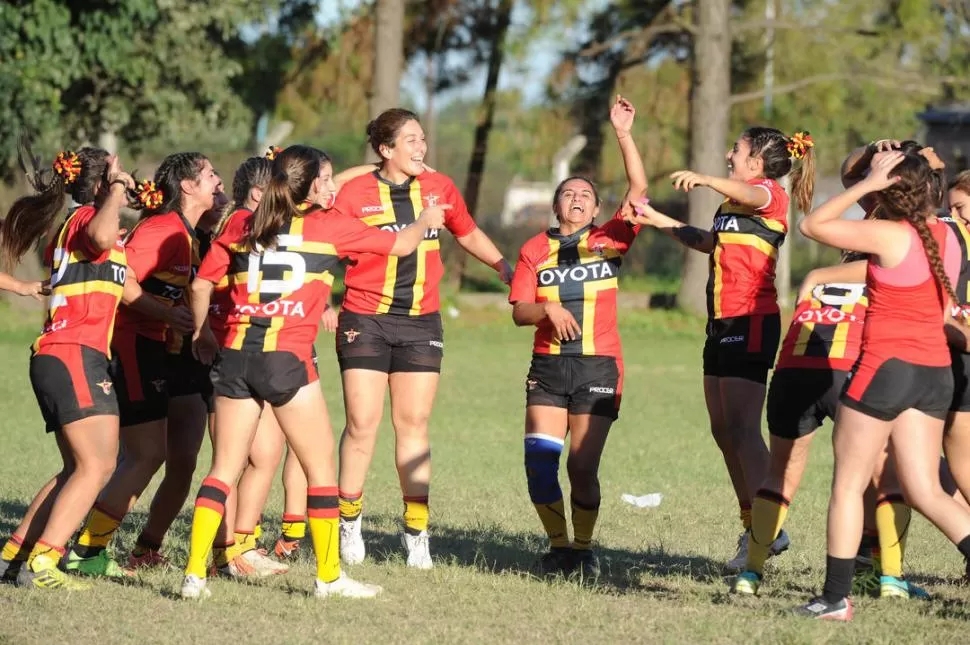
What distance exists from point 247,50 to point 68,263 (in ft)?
75.4

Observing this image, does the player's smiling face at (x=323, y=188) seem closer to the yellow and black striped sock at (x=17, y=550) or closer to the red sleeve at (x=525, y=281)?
the red sleeve at (x=525, y=281)

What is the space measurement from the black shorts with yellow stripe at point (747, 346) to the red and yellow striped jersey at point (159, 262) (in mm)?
2739

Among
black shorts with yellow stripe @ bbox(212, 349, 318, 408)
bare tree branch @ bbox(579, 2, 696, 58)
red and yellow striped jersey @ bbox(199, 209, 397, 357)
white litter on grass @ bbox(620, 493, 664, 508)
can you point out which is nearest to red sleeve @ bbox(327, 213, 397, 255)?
red and yellow striped jersey @ bbox(199, 209, 397, 357)

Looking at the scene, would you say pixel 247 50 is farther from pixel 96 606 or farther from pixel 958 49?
pixel 96 606

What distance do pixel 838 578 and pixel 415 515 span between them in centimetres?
247

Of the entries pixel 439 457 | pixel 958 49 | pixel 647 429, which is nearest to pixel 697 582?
pixel 439 457

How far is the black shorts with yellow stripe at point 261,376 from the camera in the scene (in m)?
6.18

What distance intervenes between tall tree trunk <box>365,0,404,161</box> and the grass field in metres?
12.8

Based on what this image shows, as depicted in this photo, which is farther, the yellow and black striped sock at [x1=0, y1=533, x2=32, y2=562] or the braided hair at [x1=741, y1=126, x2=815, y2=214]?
the braided hair at [x1=741, y1=126, x2=815, y2=214]

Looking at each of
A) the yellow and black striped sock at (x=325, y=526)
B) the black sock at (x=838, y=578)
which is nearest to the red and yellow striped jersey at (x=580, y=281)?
the yellow and black striped sock at (x=325, y=526)

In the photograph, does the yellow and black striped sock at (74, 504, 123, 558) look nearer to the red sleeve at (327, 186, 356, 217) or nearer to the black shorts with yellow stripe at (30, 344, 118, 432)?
the black shorts with yellow stripe at (30, 344, 118, 432)

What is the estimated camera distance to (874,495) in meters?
6.76

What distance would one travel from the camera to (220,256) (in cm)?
635

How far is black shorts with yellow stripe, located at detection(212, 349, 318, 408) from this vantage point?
6.18 metres
